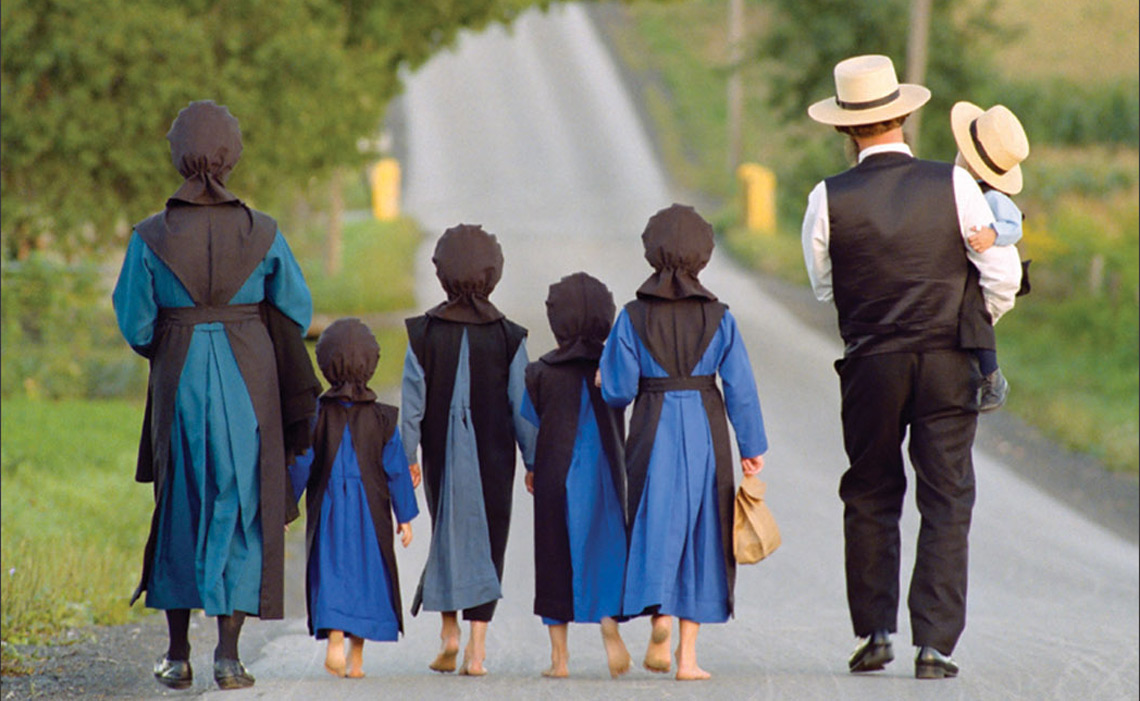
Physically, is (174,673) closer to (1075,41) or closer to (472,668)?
(472,668)

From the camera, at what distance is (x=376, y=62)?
53.5ft

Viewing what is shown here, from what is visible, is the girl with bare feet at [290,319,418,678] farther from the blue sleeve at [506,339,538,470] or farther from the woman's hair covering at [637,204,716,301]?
the woman's hair covering at [637,204,716,301]

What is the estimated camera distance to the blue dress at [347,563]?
667 cm

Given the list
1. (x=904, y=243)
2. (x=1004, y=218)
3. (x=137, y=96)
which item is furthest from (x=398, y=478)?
(x=137, y=96)

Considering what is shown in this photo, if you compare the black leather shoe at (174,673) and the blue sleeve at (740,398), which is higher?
the blue sleeve at (740,398)

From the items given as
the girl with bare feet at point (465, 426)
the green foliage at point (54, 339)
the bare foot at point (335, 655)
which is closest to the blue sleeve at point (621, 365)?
the girl with bare feet at point (465, 426)

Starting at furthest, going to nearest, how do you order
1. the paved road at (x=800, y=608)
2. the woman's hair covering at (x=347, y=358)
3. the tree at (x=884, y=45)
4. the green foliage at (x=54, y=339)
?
the tree at (x=884, y=45), the green foliage at (x=54, y=339), the woman's hair covering at (x=347, y=358), the paved road at (x=800, y=608)

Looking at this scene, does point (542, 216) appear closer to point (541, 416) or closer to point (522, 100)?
point (522, 100)

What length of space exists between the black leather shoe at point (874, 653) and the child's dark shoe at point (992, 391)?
3.21ft

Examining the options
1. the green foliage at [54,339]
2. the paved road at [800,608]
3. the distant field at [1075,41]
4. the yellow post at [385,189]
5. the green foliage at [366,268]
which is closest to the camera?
the paved road at [800,608]

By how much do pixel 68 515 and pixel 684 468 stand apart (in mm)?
4936

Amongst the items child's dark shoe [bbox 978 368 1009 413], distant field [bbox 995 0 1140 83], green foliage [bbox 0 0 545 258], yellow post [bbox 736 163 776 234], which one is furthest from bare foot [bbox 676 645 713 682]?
distant field [bbox 995 0 1140 83]

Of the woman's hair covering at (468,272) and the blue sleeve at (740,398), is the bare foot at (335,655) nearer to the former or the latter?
the woman's hair covering at (468,272)

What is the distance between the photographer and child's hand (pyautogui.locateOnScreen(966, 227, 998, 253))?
21.2 feet
